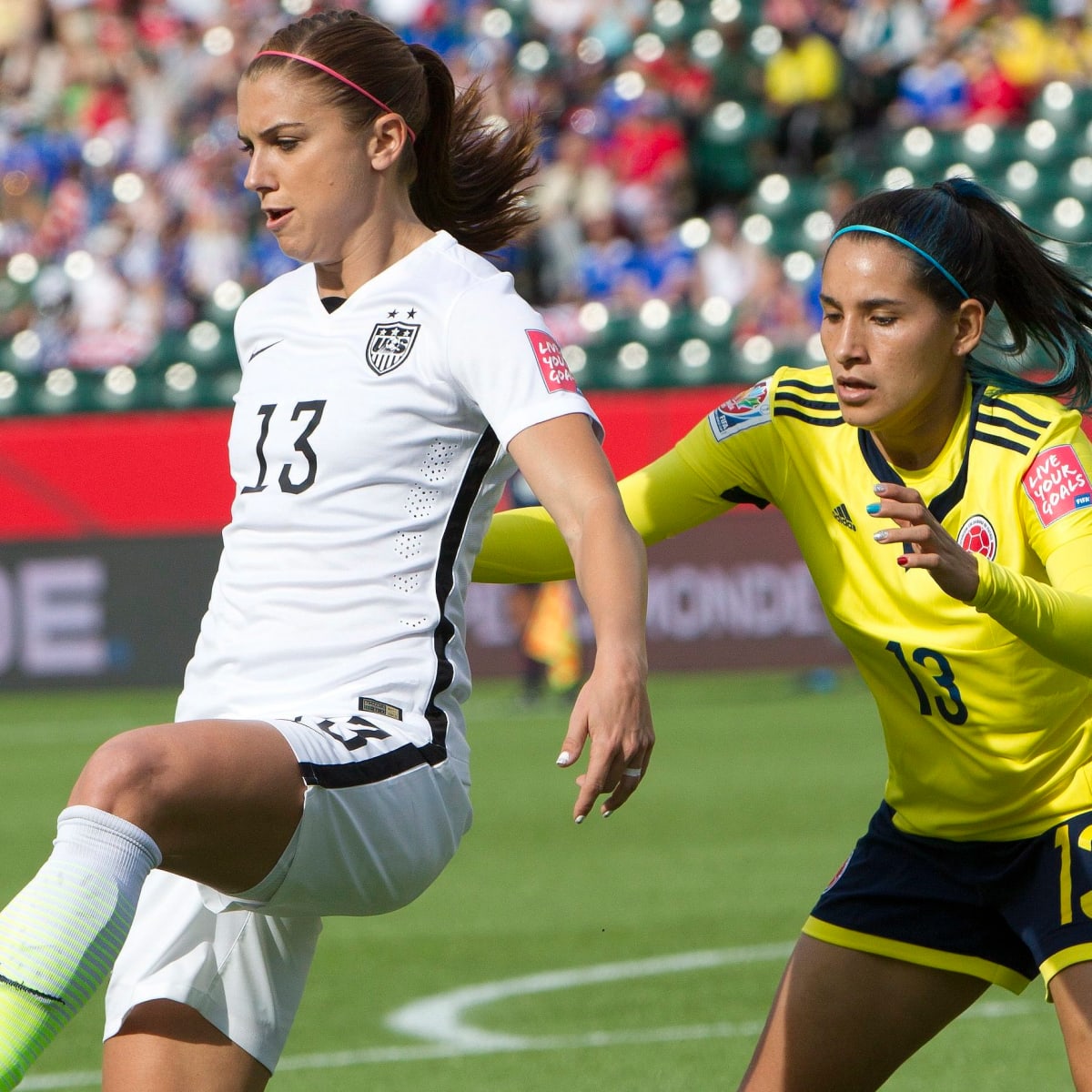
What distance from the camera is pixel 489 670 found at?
1462 centimetres

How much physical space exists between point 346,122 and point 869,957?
1746 millimetres

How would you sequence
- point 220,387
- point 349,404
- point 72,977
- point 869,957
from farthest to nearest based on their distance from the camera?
point 220,387 → point 869,957 → point 349,404 → point 72,977

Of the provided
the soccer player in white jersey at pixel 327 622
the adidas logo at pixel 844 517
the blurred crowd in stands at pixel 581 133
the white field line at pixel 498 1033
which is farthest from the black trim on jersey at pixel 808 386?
the blurred crowd in stands at pixel 581 133

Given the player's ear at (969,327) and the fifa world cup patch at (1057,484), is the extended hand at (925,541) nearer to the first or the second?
the fifa world cup patch at (1057,484)

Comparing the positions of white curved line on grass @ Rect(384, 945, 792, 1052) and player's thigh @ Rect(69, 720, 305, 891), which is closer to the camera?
player's thigh @ Rect(69, 720, 305, 891)

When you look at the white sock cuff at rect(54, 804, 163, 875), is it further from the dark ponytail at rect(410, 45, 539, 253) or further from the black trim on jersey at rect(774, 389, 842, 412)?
the black trim on jersey at rect(774, 389, 842, 412)

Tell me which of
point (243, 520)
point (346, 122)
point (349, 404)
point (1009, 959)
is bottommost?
point (1009, 959)

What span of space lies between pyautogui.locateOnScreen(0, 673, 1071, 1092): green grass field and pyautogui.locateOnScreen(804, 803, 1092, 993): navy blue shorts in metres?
1.57

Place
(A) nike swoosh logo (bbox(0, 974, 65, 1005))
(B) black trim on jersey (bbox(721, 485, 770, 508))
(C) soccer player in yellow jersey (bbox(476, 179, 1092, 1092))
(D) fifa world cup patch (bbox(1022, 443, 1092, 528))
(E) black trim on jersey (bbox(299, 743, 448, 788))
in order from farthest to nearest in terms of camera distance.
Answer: (B) black trim on jersey (bbox(721, 485, 770, 508)) < (C) soccer player in yellow jersey (bbox(476, 179, 1092, 1092)) < (D) fifa world cup patch (bbox(1022, 443, 1092, 528)) < (E) black trim on jersey (bbox(299, 743, 448, 788)) < (A) nike swoosh logo (bbox(0, 974, 65, 1005))

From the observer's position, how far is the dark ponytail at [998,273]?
3.40 m

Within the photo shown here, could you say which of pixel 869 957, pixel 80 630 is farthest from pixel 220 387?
pixel 869 957

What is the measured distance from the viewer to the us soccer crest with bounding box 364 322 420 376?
9.96 feet

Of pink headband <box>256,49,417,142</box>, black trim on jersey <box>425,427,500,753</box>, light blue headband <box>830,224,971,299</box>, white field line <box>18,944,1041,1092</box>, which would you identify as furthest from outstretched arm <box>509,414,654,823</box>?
white field line <box>18,944,1041,1092</box>

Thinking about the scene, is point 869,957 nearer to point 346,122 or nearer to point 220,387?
point 346,122
